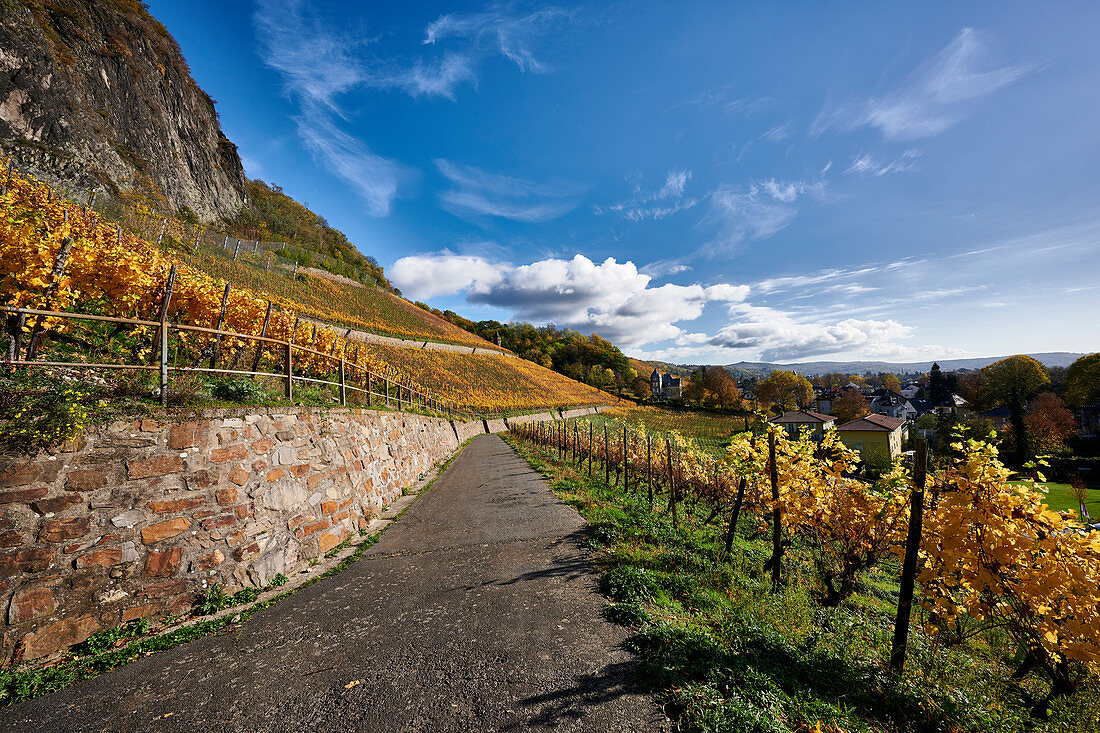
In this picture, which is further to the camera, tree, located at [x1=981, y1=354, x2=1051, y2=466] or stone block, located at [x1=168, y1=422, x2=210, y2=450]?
tree, located at [x1=981, y1=354, x2=1051, y2=466]

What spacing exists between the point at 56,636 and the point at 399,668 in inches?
Result: 149

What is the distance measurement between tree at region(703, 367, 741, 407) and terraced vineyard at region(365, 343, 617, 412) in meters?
19.7

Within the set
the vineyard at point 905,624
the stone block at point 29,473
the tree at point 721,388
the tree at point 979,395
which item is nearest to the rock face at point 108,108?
the stone block at point 29,473

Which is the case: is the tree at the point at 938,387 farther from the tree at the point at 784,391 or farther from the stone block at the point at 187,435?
the stone block at the point at 187,435

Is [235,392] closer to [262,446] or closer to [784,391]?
[262,446]

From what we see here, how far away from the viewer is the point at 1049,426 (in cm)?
3866

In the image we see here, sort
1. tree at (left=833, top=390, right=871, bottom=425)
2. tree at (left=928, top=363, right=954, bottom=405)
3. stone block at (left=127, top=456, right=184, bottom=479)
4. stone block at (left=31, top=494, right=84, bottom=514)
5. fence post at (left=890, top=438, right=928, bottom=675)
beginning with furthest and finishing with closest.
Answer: tree at (left=928, top=363, right=954, bottom=405)
tree at (left=833, top=390, right=871, bottom=425)
stone block at (left=127, top=456, right=184, bottom=479)
stone block at (left=31, top=494, right=84, bottom=514)
fence post at (left=890, top=438, right=928, bottom=675)

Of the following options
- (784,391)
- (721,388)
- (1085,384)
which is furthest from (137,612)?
(784,391)

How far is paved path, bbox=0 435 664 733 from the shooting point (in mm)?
3090

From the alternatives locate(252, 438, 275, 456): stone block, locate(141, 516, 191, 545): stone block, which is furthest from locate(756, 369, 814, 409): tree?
locate(141, 516, 191, 545): stone block

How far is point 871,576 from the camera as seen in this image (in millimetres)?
→ 8008

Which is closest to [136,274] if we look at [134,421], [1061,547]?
[134,421]

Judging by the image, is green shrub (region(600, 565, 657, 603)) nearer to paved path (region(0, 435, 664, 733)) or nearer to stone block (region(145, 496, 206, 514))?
paved path (region(0, 435, 664, 733))

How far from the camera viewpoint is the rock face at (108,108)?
2478cm
